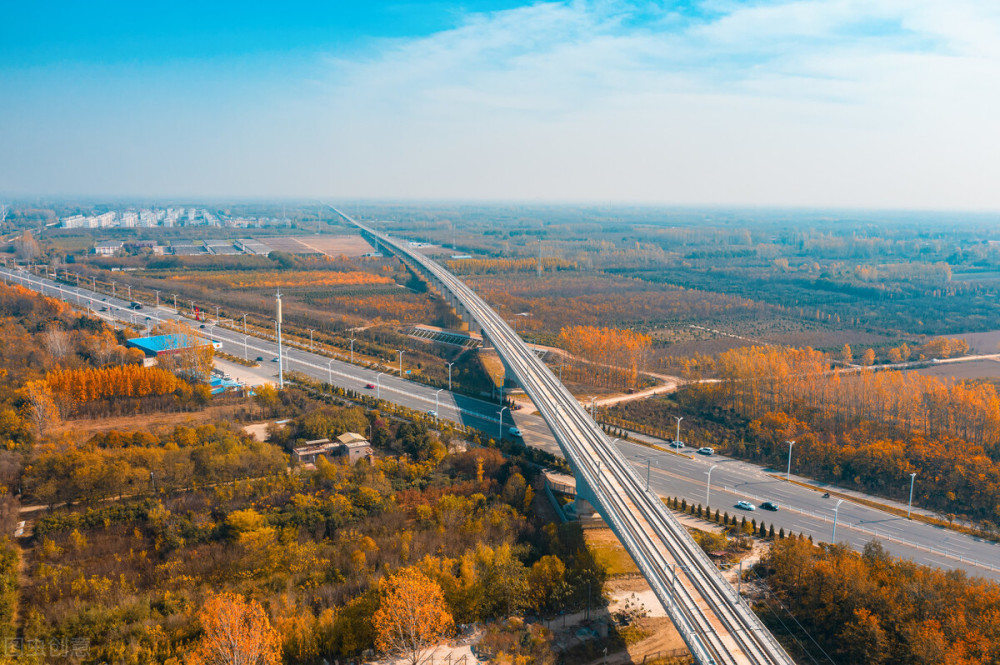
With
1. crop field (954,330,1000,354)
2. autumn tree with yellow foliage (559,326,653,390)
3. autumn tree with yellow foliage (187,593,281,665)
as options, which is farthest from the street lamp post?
crop field (954,330,1000,354)

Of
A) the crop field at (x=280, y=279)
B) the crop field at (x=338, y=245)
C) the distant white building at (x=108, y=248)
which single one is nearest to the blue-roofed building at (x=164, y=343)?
the crop field at (x=280, y=279)

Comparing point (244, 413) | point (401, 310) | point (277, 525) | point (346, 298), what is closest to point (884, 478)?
point (277, 525)

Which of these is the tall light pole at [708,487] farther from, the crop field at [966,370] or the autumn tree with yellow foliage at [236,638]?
the crop field at [966,370]

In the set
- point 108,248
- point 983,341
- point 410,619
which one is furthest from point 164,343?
point 108,248

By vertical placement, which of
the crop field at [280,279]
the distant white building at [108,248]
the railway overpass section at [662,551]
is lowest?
the railway overpass section at [662,551]

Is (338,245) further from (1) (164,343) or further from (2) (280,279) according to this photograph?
(1) (164,343)

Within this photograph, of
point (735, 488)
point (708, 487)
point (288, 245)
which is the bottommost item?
point (735, 488)

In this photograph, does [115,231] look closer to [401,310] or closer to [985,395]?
[401,310]
